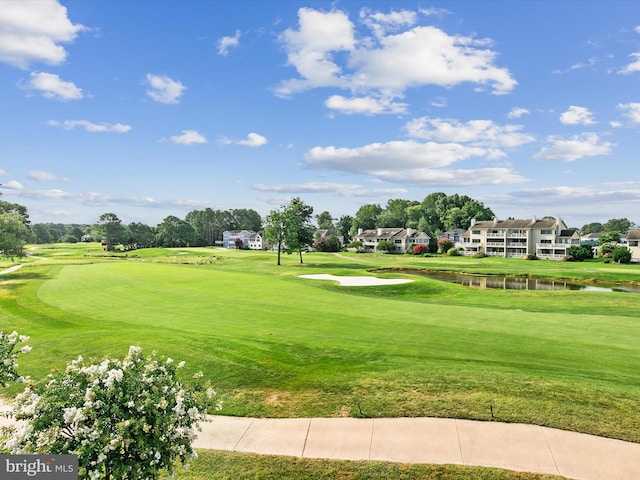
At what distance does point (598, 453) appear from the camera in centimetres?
798

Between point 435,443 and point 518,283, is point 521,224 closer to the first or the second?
point 518,283

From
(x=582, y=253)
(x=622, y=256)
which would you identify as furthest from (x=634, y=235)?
(x=622, y=256)

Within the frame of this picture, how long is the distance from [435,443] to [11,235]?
5693cm

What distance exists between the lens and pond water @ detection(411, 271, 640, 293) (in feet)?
151

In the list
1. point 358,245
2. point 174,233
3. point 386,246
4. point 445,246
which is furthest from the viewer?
point 174,233

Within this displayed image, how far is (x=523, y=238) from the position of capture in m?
98.2

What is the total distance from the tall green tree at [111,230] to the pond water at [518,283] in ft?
333

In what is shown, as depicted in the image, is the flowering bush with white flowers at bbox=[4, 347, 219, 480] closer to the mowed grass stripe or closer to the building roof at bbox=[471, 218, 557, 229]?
the mowed grass stripe

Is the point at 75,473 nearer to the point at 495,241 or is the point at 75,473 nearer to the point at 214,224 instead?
the point at 495,241

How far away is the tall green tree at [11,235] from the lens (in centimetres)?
4647

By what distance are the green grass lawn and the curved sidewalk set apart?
446mm

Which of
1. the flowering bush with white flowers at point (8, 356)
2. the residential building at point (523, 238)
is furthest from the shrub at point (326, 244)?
the flowering bush with white flowers at point (8, 356)

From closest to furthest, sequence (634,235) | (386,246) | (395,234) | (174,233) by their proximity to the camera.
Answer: (634,235) < (386,246) < (395,234) < (174,233)

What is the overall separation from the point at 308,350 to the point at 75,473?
9.78m
